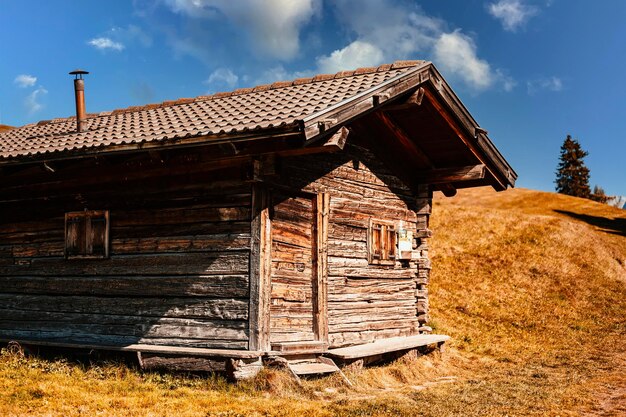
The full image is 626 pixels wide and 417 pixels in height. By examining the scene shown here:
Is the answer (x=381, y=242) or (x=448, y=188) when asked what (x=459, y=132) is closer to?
(x=448, y=188)

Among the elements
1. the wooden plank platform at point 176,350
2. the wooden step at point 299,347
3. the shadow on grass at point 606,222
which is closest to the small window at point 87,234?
the wooden plank platform at point 176,350

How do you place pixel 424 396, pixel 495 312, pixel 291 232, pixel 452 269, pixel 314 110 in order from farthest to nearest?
1. pixel 452 269
2. pixel 495 312
3. pixel 291 232
4. pixel 424 396
5. pixel 314 110

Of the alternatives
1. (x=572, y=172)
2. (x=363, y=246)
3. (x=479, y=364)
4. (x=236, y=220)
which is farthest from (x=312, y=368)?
(x=572, y=172)

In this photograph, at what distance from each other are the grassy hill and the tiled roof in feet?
11.0

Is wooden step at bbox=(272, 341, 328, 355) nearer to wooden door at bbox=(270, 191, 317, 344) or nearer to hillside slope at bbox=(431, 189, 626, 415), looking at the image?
wooden door at bbox=(270, 191, 317, 344)

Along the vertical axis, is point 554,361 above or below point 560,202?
below

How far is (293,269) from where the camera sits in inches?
385

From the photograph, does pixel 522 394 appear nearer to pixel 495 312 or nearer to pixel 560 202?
pixel 495 312

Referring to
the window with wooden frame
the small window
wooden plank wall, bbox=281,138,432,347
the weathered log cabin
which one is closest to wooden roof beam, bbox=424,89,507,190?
the weathered log cabin

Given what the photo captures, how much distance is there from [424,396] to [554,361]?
18.1 feet

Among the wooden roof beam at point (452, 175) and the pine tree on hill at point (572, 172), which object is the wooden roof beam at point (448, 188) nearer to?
the wooden roof beam at point (452, 175)

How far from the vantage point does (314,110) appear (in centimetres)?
848

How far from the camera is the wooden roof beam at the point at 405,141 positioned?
11.6m

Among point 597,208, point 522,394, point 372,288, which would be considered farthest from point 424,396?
point 597,208
